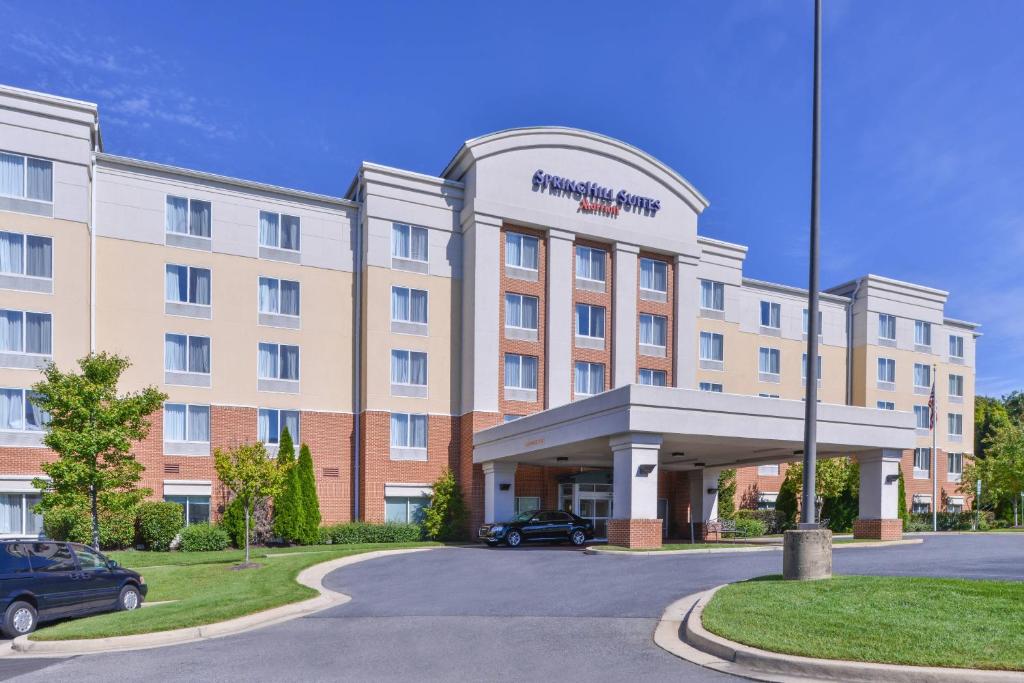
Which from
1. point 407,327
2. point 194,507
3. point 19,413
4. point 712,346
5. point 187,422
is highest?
point 407,327

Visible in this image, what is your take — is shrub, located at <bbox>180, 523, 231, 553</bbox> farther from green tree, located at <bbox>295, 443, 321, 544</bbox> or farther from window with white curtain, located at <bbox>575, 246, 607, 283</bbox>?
window with white curtain, located at <bbox>575, 246, 607, 283</bbox>

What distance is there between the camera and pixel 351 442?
36719 millimetres

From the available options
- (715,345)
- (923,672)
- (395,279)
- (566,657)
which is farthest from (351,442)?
(923,672)

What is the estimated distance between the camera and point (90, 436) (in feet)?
82.0

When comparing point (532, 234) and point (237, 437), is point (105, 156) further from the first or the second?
point (532, 234)

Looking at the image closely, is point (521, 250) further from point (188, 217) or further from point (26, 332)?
point (26, 332)

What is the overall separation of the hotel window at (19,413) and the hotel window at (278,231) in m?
10.6

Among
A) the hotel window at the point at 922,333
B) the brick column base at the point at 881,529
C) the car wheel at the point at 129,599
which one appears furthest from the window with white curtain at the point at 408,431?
the hotel window at the point at 922,333

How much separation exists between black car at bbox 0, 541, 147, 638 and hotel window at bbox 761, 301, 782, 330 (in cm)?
4017

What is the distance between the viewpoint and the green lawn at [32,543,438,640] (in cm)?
1394

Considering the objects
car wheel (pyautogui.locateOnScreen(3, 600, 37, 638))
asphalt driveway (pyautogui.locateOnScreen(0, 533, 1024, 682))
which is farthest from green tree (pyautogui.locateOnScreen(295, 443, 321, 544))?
car wheel (pyautogui.locateOnScreen(3, 600, 37, 638))

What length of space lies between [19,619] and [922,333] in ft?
177

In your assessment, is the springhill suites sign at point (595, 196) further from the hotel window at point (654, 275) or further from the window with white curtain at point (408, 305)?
the window with white curtain at point (408, 305)

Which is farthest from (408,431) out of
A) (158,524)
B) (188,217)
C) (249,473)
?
(249,473)
